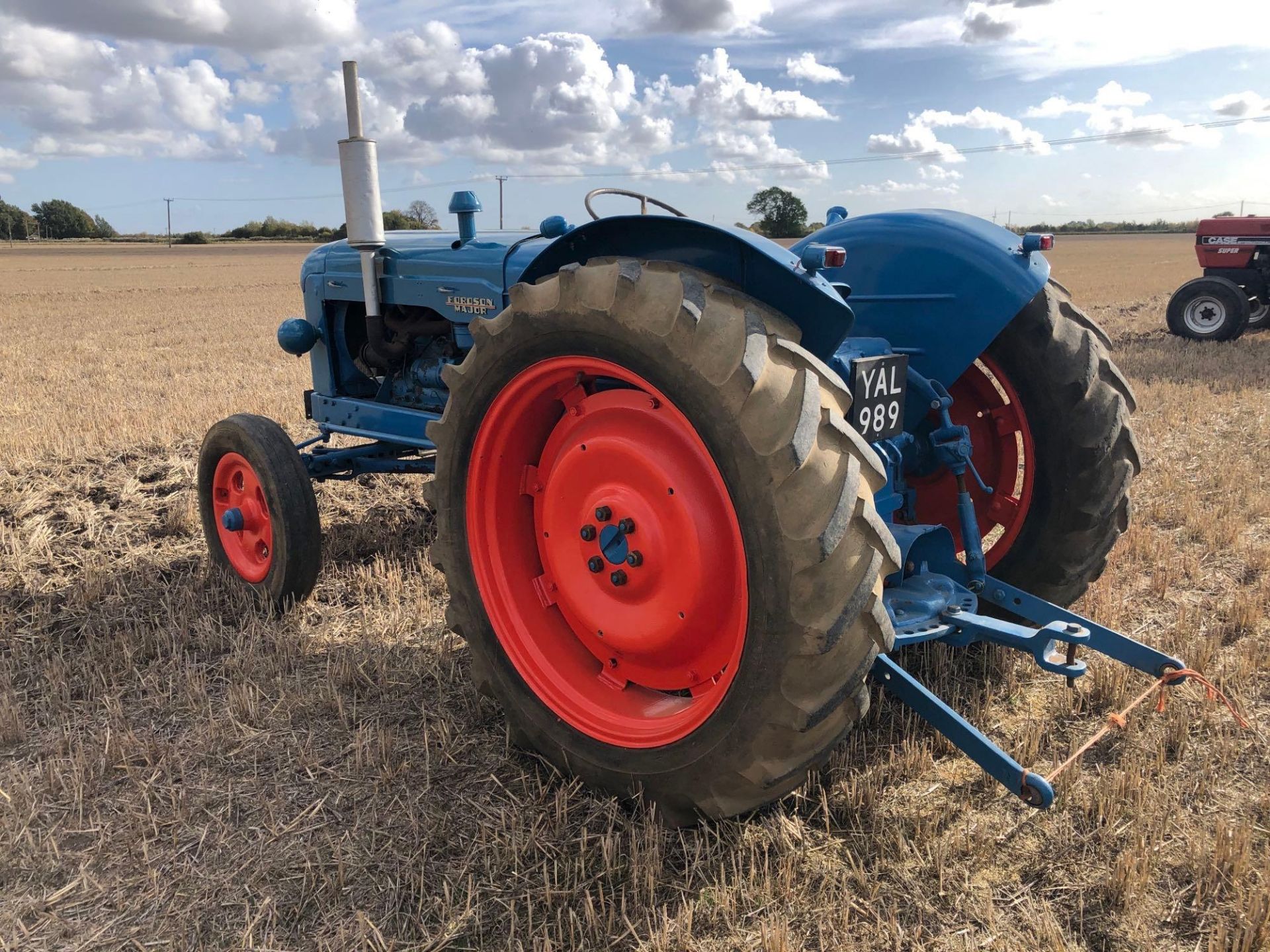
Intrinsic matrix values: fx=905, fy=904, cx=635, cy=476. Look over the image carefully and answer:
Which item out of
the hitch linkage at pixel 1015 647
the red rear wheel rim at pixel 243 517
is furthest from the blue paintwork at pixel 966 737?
the red rear wheel rim at pixel 243 517

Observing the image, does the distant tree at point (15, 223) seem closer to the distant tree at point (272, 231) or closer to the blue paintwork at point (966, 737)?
the distant tree at point (272, 231)

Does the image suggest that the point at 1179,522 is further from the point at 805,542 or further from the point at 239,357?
the point at 239,357

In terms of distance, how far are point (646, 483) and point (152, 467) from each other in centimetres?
420

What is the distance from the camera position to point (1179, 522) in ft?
14.8

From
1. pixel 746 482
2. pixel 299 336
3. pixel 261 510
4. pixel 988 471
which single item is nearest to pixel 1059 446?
pixel 988 471

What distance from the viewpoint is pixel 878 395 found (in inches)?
97.7

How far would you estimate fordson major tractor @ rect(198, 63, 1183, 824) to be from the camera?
1817 millimetres

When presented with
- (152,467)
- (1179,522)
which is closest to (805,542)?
(1179,522)

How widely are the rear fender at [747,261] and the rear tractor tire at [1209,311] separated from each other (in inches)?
411

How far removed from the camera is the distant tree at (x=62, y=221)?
77.2 meters

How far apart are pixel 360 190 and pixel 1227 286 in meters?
10.7

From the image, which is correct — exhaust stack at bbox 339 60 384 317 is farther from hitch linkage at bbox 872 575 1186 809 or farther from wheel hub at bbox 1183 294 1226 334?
wheel hub at bbox 1183 294 1226 334

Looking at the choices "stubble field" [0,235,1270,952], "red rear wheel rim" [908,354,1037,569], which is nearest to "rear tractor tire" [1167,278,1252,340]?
"stubble field" [0,235,1270,952]

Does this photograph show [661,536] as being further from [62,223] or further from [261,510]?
[62,223]
